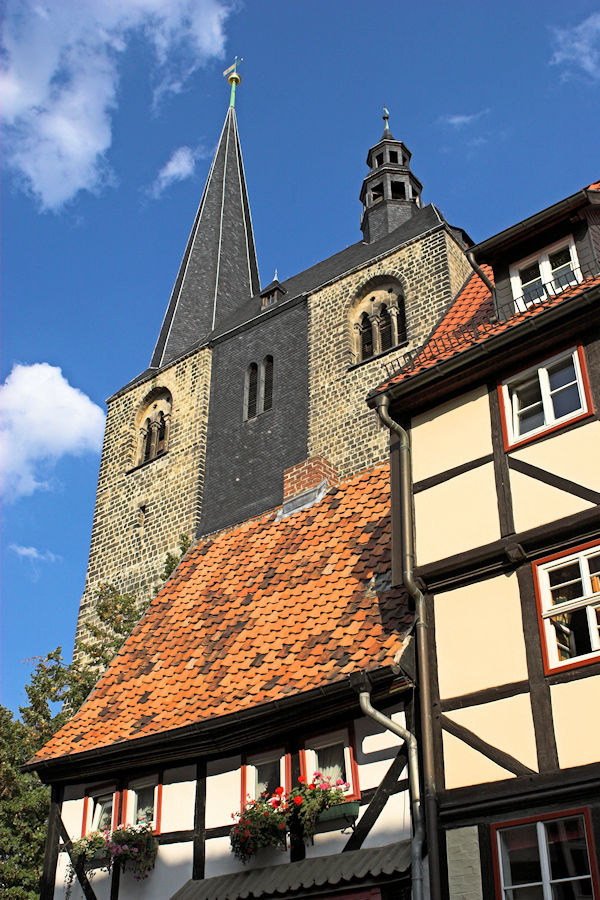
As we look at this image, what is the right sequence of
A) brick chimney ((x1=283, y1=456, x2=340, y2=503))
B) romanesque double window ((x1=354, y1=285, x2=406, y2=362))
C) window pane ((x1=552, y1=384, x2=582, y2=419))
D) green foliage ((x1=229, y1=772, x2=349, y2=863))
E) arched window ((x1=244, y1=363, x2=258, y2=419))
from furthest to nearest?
arched window ((x1=244, y1=363, x2=258, y2=419)) → romanesque double window ((x1=354, y1=285, x2=406, y2=362)) → brick chimney ((x1=283, y1=456, x2=340, y2=503)) → window pane ((x1=552, y1=384, x2=582, y2=419)) → green foliage ((x1=229, y1=772, x2=349, y2=863))

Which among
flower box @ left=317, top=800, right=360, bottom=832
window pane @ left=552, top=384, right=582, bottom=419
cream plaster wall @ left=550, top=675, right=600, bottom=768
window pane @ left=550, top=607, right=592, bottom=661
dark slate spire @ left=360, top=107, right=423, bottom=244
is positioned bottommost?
flower box @ left=317, top=800, right=360, bottom=832

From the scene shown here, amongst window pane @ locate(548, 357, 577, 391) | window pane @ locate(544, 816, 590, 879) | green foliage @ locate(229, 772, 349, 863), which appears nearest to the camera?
window pane @ locate(544, 816, 590, 879)

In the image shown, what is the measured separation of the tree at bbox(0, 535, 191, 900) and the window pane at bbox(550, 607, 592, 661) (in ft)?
29.6

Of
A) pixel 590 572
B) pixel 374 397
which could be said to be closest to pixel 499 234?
pixel 374 397

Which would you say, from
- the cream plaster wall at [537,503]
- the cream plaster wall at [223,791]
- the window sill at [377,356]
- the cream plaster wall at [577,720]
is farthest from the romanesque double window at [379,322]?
the cream plaster wall at [577,720]

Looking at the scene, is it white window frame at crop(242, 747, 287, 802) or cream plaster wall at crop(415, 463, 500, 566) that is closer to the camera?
cream plaster wall at crop(415, 463, 500, 566)

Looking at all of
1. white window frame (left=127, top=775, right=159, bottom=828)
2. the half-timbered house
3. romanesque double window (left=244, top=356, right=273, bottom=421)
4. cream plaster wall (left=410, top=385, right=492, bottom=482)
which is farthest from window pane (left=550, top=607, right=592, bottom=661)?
romanesque double window (left=244, top=356, right=273, bottom=421)

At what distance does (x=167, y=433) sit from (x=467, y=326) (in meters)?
20.6

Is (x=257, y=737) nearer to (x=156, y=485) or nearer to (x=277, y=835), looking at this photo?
(x=277, y=835)

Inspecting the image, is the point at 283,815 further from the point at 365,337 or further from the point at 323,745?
the point at 365,337

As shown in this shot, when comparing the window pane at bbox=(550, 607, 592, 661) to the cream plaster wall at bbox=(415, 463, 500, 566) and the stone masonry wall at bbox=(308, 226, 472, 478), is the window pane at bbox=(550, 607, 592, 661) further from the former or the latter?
the stone masonry wall at bbox=(308, 226, 472, 478)

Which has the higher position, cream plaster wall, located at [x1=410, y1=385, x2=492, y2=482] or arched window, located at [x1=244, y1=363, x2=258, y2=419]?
arched window, located at [x1=244, y1=363, x2=258, y2=419]

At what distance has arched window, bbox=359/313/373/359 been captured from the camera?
88.9 feet

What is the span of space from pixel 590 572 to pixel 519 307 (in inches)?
138
